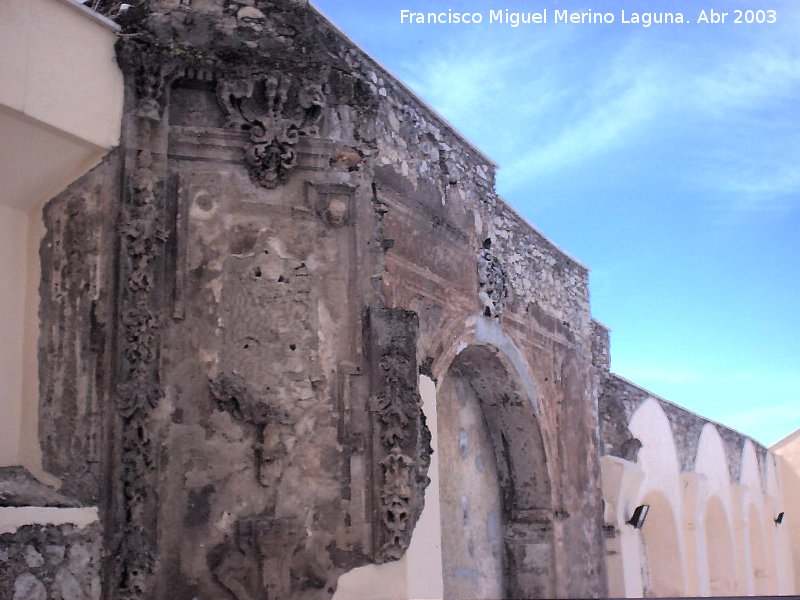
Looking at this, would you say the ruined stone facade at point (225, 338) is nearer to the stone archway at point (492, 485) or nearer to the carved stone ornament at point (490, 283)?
the carved stone ornament at point (490, 283)

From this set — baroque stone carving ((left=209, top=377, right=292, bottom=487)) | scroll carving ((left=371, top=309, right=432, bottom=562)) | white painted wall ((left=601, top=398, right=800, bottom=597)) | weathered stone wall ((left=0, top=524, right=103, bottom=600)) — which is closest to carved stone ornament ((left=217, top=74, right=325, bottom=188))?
scroll carving ((left=371, top=309, right=432, bottom=562))

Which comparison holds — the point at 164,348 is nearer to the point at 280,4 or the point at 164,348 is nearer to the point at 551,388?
the point at 280,4

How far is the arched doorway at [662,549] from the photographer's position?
45.7 feet

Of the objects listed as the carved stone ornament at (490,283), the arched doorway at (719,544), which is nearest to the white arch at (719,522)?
the arched doorway at (719,544)

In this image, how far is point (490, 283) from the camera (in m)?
8.50

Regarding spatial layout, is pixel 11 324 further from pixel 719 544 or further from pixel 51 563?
pixel 719 544

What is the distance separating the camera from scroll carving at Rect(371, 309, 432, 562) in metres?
5.28

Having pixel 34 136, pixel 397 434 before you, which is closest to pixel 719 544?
pixel 397 434

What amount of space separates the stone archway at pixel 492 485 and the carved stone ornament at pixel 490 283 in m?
0.44

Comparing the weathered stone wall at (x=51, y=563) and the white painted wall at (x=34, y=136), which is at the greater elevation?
the white painted wall at (x=34, y=136)

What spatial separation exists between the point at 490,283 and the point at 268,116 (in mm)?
3485

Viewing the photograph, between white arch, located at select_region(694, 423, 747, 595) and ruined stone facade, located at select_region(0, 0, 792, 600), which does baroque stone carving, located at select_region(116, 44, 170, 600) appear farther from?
white arch, located at select_region(694, 423, 747, 595)

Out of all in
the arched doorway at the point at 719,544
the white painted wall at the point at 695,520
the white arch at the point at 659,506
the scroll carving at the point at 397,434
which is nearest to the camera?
the scroll carving at the point at 397,434

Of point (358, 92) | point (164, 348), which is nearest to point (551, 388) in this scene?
point (358, 92)
